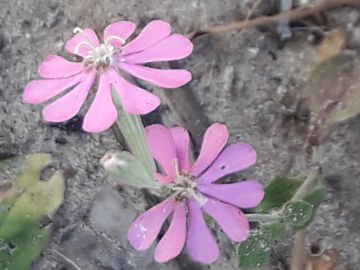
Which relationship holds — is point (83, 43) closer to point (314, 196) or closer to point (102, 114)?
point (102, 114)

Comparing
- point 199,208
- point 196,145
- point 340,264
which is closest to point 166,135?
point 199,208

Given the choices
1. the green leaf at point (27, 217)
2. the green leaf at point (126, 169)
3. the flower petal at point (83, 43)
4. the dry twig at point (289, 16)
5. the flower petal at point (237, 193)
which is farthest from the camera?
the dry twig at point (289, 16)

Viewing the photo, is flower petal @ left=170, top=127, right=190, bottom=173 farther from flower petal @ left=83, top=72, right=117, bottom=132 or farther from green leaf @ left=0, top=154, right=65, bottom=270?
green leaf @ left=0, top=154, right=65, bottom=270

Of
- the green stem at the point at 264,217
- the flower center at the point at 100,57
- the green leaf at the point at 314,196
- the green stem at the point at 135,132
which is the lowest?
the green leaf at the point at 314,196

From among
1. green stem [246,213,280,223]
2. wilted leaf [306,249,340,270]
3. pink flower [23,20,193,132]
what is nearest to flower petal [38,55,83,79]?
pink flower [23,20,193,132]

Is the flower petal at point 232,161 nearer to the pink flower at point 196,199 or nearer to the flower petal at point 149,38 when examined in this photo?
the pink flower at point 196,199

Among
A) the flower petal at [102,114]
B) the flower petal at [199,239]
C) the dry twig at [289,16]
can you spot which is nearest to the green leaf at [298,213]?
the flower petal at [199,239]
